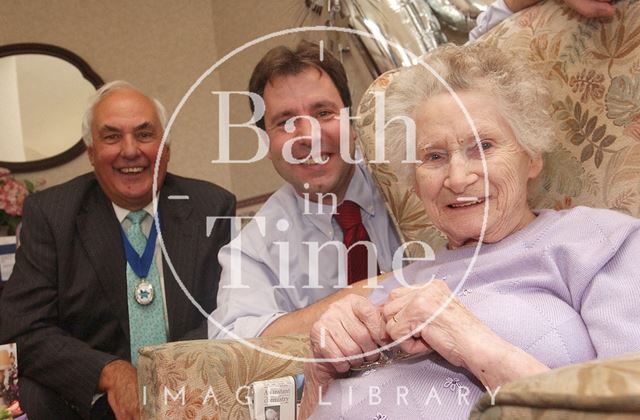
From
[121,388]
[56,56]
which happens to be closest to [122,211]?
[121,388]

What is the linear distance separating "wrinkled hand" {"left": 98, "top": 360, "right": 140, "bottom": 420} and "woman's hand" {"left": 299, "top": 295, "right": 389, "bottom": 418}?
0.79m

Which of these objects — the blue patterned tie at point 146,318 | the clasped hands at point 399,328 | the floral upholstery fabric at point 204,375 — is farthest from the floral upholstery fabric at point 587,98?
the blue patterned tie at point 146,318

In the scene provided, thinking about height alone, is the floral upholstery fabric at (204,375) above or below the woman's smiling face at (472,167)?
below

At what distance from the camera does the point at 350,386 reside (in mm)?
1021

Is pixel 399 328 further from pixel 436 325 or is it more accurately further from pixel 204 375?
pixel 204 375

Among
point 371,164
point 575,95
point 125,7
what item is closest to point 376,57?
point 371,164

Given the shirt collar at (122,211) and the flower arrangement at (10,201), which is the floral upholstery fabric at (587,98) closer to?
the shirt collar at (122,211)

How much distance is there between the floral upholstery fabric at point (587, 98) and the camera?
1.11 meters

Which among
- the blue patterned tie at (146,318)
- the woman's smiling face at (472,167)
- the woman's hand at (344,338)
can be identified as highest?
the woman's smiling face at (472,167)

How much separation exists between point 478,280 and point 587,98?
15.2 inches

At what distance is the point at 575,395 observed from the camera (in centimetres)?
40

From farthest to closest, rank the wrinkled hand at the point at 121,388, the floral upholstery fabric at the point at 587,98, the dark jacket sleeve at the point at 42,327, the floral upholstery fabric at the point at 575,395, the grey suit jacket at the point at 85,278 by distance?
the grey suit jacket at the point at 85,278 → the dark jacket sleeve at the point at 42,327 → the wrinkled hand at the point at 121,388 → the floral upholstery fabric at the point at 587,98 → the floral upholstery fabric at the point at 575,395

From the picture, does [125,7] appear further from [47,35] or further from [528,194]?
A: [528,194]

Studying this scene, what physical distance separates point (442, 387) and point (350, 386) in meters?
0.15
